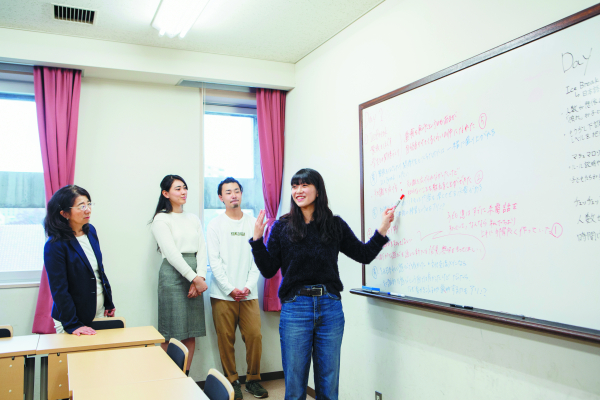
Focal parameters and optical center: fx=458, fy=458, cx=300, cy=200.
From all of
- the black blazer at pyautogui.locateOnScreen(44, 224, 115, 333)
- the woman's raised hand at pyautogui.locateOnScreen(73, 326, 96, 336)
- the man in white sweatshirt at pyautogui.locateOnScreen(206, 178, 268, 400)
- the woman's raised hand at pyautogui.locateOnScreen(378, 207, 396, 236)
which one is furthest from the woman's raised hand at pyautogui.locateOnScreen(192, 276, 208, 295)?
the woman's raised hand at pyautogui.locateOnScreen(378, 207, 396, 236)

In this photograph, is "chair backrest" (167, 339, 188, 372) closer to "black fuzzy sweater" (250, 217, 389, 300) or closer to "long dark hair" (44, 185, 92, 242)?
"black fuzzy sweater" (250, 217, 389, 300)

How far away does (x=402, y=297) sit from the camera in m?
2.71

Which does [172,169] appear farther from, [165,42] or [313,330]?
[313,330]

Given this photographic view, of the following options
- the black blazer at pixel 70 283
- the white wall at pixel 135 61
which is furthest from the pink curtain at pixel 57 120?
the black blazer at pixel 70 283

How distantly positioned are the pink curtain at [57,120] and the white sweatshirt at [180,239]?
31.8 inches

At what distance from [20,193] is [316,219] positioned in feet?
8.52

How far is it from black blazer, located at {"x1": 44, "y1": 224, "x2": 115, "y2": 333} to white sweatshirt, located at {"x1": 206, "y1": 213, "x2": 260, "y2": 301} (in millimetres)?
1120

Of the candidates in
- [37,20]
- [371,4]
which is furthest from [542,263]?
[37,20]

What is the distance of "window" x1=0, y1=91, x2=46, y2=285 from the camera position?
3.59m

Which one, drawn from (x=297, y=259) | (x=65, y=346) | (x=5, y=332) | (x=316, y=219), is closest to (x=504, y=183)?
(x=316, y=219)

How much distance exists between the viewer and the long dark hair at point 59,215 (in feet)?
8.79

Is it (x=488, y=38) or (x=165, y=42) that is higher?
(x=165, y=42)

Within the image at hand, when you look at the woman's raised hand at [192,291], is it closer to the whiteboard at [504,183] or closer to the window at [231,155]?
the window at [231,155]

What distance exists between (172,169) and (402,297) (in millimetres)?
2379
